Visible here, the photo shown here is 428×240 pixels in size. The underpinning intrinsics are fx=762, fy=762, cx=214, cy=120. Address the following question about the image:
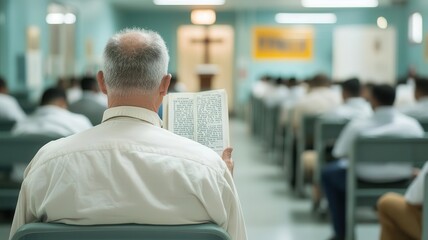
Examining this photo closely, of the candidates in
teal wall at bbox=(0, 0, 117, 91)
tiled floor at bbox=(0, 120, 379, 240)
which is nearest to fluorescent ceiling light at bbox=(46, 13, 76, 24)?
teal wall at bbox=(0, 0, 117, 91)

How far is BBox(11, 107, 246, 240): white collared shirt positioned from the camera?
6.13ft

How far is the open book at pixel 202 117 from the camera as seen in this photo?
2230 mm

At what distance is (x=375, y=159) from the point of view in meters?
4.65

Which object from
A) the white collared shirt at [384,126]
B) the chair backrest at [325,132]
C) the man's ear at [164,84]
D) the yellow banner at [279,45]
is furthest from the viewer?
the yellow banner at [279,45]

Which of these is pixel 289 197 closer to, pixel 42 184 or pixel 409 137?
pixel 409 137

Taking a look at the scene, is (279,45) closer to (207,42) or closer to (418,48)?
(207,42)

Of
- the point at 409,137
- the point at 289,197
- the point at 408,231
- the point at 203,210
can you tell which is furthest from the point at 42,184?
the point at 289,197

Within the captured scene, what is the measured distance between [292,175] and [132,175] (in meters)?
5.55

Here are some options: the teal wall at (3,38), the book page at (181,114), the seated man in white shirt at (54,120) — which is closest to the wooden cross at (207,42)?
the teal wall at (3,38)

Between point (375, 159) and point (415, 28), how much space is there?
1237cm

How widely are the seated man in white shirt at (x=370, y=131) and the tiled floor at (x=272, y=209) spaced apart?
26 cm

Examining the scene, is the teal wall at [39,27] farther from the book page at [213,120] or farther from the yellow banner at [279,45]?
the book page at [213,120]

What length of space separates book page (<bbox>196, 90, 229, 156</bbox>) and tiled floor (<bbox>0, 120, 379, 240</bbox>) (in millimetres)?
3008

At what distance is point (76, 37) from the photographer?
543 inches
